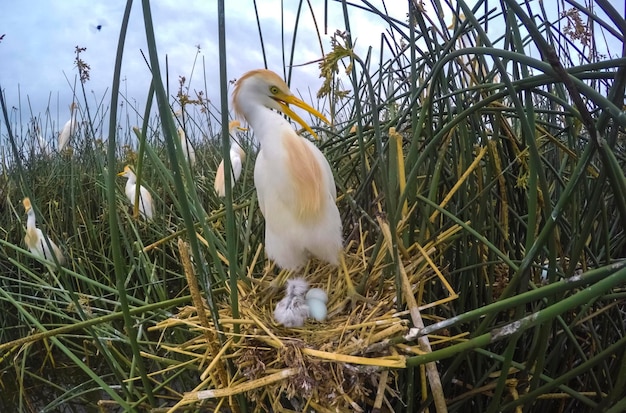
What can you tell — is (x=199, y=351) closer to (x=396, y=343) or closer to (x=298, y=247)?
(x=298, y=247)

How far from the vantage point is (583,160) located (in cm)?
56

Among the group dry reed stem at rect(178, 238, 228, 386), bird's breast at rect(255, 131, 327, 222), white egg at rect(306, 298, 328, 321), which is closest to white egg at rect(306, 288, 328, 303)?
white egg at rect(306, 298, 328, 321)

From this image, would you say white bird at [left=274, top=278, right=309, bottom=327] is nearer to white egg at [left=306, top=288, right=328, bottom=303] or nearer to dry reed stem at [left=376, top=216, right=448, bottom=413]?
white egg at [left=306, top=288, right=328, bottom=303]

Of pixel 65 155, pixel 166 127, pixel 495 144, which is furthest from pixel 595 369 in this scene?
pixel 65 155

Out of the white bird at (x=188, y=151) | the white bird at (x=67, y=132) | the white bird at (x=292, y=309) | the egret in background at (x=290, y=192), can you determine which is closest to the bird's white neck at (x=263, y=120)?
the egret in background at (x=290, y=192)

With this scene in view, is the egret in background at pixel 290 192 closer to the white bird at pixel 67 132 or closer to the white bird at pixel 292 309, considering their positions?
the white bird at pixel 292 309

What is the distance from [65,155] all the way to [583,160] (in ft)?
9.91

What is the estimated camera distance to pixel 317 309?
947mm

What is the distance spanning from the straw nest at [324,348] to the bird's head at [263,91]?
41 cm

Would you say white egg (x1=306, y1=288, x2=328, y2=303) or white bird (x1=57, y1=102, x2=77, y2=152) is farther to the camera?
white bird (x1=57, y1=102, x2=77, y2=152)

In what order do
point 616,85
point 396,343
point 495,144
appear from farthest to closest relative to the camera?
point 495,144, point 396,343, point 616,85

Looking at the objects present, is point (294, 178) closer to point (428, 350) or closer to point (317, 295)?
point (317, 295)

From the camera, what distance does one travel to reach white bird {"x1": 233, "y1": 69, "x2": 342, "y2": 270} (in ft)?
3.41

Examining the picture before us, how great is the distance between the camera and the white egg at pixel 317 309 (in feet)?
3.09
